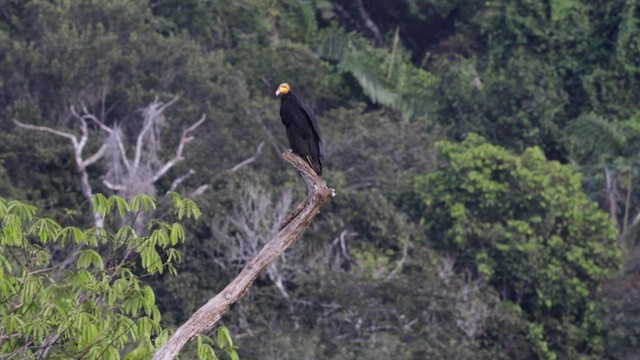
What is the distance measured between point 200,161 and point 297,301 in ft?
17.2

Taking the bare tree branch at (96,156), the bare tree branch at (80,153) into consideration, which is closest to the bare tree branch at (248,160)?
the bare tree branch at (96,156)

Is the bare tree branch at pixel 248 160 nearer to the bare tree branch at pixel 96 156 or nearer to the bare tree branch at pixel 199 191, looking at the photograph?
the bare tree branch at pixel 199 191

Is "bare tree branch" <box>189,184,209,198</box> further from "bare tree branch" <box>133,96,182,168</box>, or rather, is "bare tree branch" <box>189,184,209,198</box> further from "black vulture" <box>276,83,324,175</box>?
"black vulture" <box>276,83,324,175</box>

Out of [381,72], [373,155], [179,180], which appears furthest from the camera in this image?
[381,72]

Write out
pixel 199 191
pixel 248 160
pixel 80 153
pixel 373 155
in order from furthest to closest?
pixel 373 155 → pixel 248 160 → pixel 80 153 → pixel 199 191

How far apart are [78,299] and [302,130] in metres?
2.11

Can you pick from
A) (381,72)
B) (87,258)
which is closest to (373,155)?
(381,72)

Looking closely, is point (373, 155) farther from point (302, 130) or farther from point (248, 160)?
point (302, 130)

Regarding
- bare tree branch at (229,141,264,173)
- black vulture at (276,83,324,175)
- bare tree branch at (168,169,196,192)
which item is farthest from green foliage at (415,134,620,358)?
black vulture at (276,83,324,175)

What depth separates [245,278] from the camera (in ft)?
25.0

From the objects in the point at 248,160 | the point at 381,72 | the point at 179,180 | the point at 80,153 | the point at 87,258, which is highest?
the point at 87,258

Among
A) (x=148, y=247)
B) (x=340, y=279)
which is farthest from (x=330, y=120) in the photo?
(x=148, y=247)

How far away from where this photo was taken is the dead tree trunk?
24.4 ft

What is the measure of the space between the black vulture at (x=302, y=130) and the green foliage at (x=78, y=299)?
1437 mm
